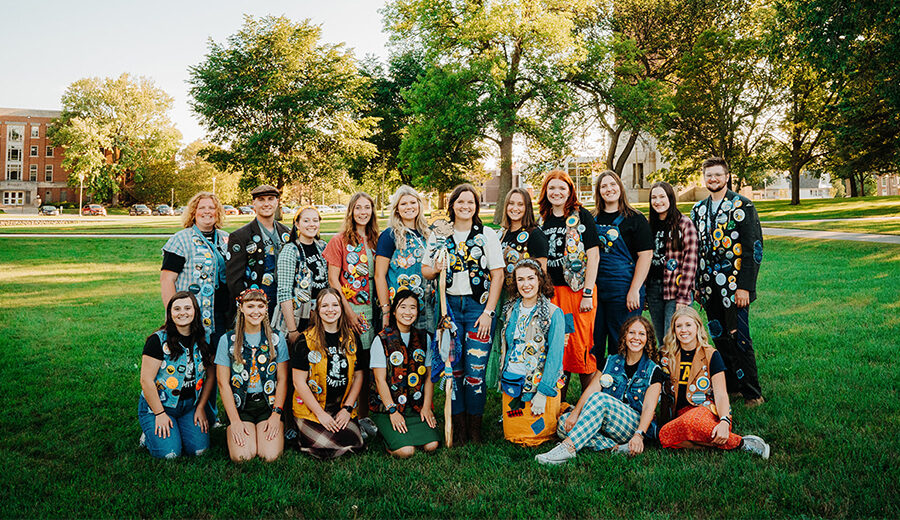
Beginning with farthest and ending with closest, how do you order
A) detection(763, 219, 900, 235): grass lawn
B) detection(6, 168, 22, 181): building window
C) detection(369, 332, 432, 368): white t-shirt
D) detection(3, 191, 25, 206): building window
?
detection(6, 168, 22, 181): building window < detection(3, 191, 25, 206): building window < detection(763, 219, 900, 235): grass lawn < detection(369, 332, 432, 368): white t-shirt

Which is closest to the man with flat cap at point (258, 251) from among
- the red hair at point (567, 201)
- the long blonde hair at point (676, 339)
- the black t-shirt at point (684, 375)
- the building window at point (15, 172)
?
the red hair at point (567, 201)

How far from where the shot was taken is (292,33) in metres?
30.3

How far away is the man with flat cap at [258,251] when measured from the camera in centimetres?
456

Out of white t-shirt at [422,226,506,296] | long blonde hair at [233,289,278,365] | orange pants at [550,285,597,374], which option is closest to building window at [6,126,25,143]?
long blonde hair at [233,289,278,365]

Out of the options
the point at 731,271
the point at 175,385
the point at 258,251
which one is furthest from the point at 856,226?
the point at 175,385

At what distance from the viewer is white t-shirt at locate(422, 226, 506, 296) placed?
4258 millimetres

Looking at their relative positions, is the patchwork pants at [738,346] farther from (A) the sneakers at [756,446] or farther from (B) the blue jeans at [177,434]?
(B) the blue jeans at [177,434]

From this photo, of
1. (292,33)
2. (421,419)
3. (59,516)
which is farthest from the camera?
(292,33)

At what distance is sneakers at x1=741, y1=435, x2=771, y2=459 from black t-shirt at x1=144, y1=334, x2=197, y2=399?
3877mm

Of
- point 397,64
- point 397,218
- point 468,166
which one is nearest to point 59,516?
point 397,218

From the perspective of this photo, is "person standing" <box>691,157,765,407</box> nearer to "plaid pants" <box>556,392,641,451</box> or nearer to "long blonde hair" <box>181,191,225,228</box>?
Result: "plaid pants" <box>556,392,641,451</box>

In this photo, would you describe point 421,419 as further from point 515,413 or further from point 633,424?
point 633,424

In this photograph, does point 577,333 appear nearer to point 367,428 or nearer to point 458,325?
point 458,325

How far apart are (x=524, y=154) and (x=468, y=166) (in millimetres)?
4596
